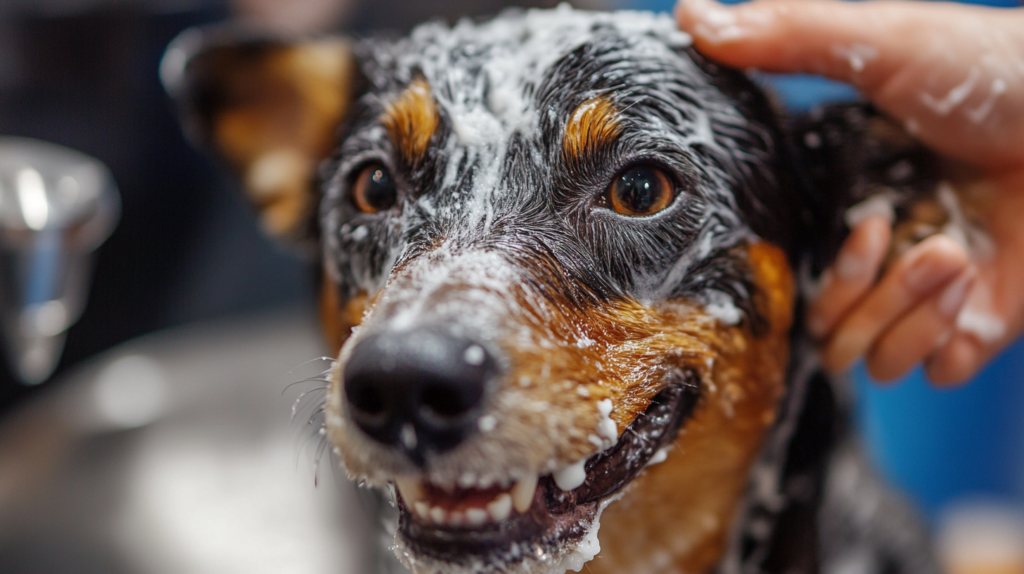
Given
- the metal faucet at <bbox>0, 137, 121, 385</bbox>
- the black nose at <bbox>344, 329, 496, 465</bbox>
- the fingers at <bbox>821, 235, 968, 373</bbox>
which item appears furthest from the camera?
the metal faucet at <bbox>0, 137, 121, 385</bbox>

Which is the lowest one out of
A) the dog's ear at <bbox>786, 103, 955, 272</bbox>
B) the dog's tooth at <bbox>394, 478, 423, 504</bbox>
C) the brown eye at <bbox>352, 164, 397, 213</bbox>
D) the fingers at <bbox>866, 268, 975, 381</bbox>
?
the fingers at <bbox>866, 268, 975, 381</bbox>

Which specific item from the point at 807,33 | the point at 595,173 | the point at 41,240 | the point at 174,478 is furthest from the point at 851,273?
the point at 174,478

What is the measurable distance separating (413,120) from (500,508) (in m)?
0.59

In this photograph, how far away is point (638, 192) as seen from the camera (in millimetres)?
1074

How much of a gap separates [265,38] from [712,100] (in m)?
0.92

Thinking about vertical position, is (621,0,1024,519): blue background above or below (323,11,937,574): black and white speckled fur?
below

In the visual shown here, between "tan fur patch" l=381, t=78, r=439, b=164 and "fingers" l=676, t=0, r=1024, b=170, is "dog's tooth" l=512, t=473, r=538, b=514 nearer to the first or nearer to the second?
"tan fur patch" l=381, t=78, r=439, b=164

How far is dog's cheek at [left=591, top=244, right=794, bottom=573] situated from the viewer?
3.77 feet

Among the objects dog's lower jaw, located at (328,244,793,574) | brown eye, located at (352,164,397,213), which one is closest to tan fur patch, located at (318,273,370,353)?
brown eye, located at (352,164,397,213)

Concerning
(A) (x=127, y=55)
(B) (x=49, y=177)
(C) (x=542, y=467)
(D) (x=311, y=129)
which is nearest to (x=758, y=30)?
(C) (x=542, y=467)

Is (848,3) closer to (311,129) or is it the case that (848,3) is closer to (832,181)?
(832,181)

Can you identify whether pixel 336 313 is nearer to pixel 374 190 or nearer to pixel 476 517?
pixel 374 190

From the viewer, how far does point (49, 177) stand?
1.61 meters

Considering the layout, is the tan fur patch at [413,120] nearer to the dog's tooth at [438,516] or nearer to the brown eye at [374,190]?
the brown eye at [374,190]
